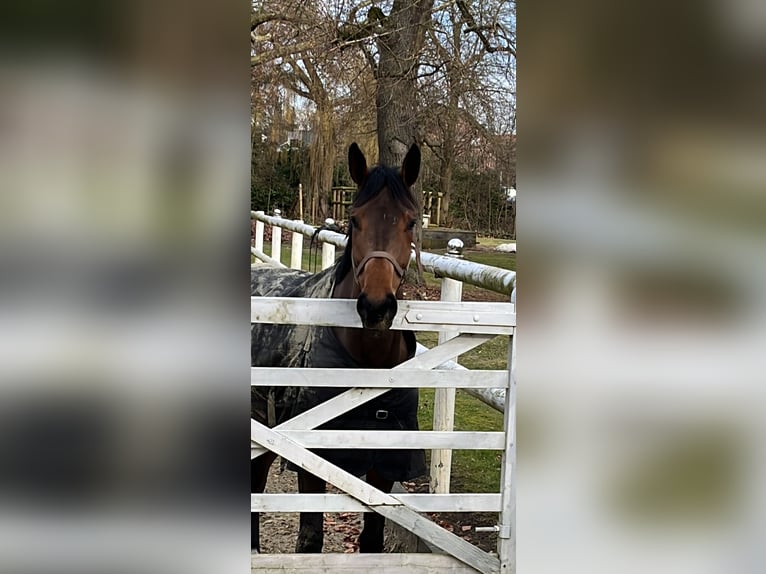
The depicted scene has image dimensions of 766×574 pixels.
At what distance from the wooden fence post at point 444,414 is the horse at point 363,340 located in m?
0.18

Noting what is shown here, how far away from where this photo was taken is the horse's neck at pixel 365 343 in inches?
65.8

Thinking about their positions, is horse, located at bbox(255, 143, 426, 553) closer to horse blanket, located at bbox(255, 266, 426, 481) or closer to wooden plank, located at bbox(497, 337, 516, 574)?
horse blanket, located at bbox(255, 266, 426, 481)

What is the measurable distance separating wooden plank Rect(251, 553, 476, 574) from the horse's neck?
518 millimetres

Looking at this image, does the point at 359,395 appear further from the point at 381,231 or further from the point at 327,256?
the point at 327,256

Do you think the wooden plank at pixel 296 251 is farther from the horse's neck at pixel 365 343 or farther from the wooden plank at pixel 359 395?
the wooden plank at pixel 359 395

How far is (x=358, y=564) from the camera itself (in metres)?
1.67
